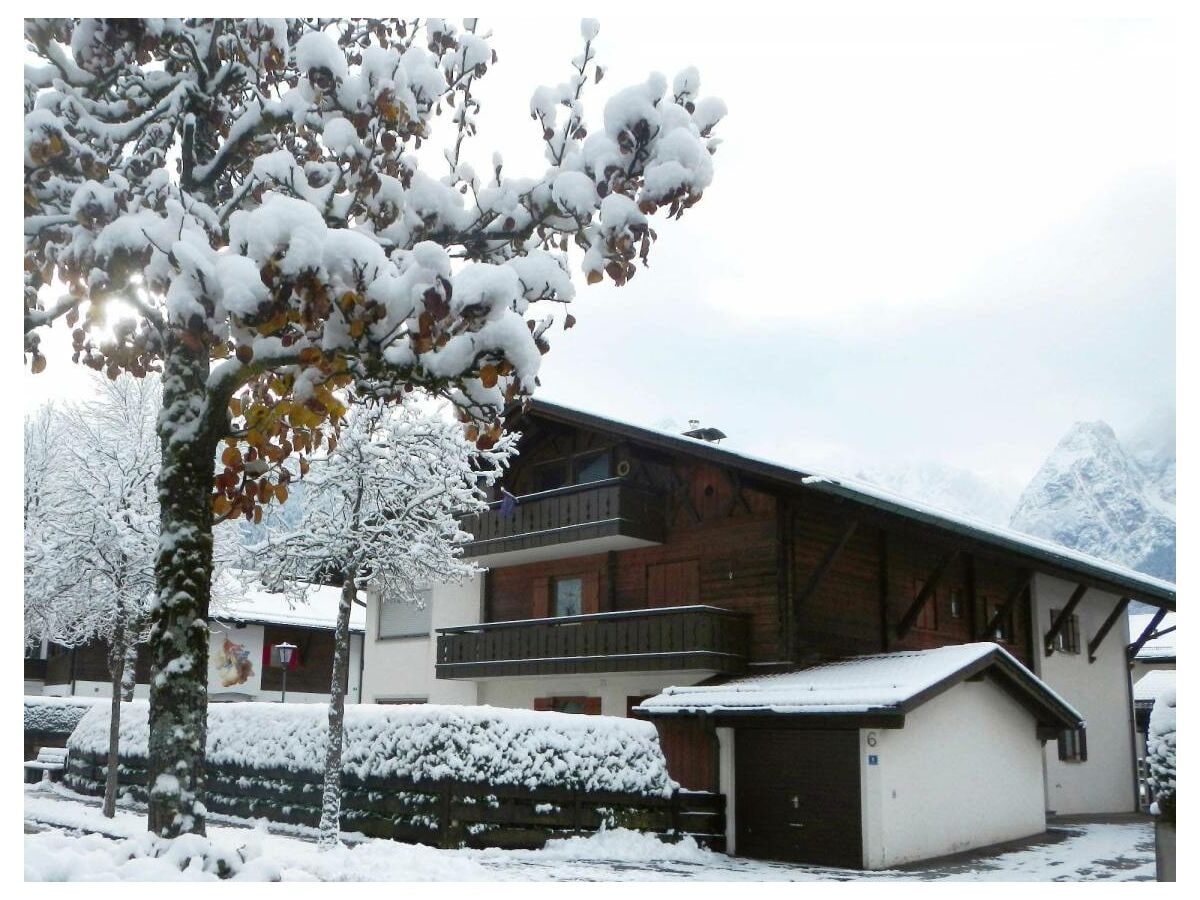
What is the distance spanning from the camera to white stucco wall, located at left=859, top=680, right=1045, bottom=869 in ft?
55.5

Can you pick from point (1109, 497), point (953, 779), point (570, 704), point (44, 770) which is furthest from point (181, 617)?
point (44, 770)

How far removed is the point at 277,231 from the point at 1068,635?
81.3ft

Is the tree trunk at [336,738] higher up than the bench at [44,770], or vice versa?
the tree trunk at [336,738]

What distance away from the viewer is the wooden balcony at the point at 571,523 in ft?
75.8

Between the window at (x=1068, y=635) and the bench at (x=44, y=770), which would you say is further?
the window at (x=1068, y=635)

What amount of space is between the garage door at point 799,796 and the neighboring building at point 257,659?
18.8 meters

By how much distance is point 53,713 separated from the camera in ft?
96.5

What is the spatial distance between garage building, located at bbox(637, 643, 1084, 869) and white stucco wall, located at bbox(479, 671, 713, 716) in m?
2.24

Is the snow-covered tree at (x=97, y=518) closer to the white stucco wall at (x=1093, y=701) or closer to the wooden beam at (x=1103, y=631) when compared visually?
the white stucco wall at (x=1093, y=701)

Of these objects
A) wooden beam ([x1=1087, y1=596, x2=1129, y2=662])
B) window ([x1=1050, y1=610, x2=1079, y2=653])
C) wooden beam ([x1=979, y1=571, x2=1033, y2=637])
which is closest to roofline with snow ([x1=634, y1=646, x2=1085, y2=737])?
wooden beam ([x1=979, y1=571, x2=1033, y2=637])

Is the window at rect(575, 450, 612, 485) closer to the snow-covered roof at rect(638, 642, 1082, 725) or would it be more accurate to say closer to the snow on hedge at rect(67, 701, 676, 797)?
the snow-covered roof at rect(638, 642, 1082, 725)

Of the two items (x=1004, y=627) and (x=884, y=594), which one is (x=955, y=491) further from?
(x=884, y=594)

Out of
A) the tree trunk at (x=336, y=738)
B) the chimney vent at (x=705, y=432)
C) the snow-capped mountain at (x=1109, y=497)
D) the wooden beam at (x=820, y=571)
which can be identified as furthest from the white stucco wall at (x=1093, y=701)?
the tree trunk at (x=336, y=738)
